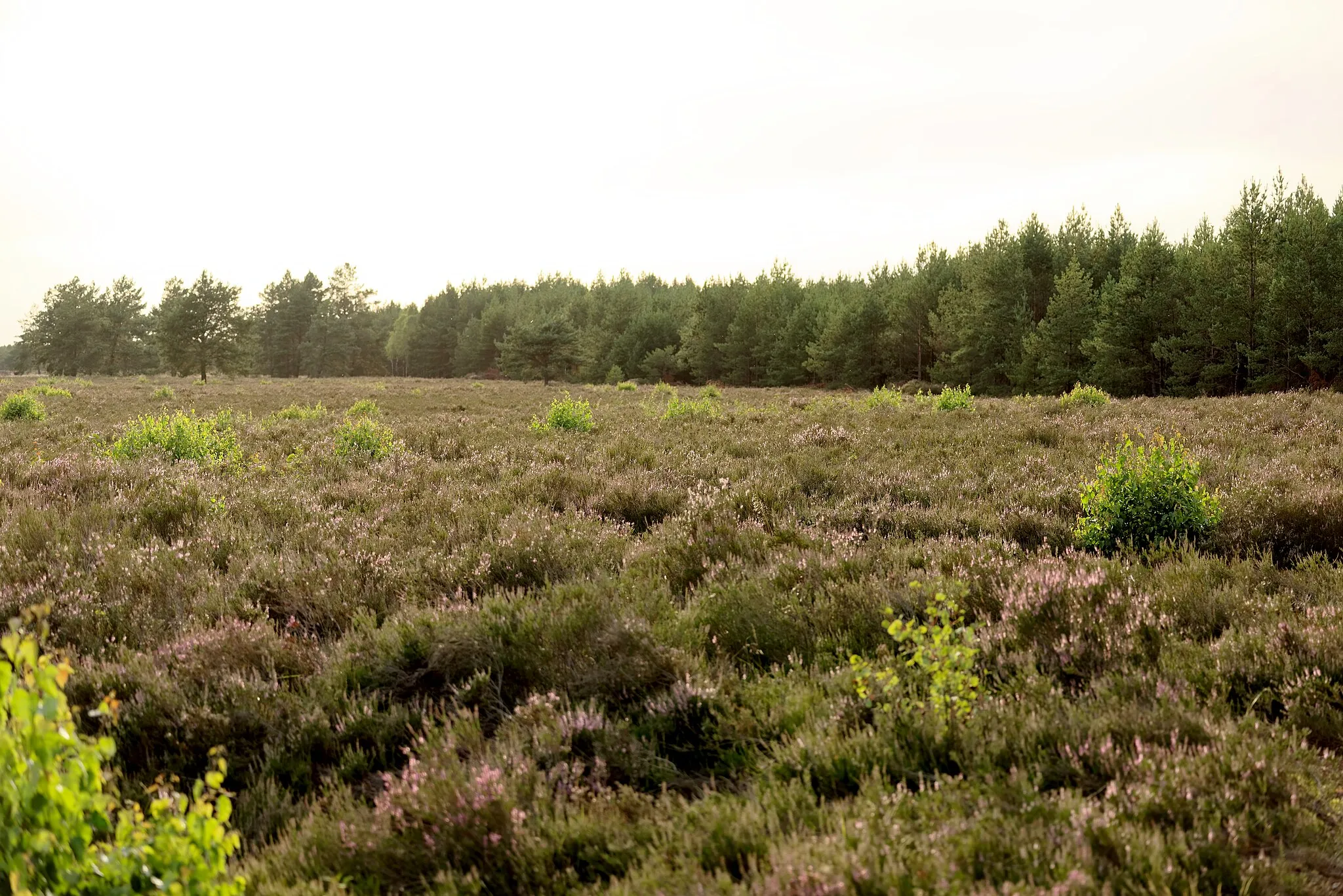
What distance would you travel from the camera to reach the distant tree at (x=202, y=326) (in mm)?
60500

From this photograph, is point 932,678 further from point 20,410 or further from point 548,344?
point 548,344

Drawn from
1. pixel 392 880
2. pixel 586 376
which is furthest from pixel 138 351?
pixel 392 880

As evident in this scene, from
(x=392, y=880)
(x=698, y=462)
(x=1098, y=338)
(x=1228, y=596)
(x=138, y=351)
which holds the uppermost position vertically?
(x=138, y=351)

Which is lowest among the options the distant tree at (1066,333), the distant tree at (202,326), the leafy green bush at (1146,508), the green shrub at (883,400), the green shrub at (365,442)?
the leafy green bush at (1146,508)

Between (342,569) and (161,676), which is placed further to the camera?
(342,569)

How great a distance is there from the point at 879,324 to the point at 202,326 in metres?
59.6

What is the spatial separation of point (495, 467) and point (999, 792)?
816 cm

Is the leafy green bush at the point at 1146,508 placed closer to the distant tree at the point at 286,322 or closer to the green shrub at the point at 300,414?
the green shrub at the point at 300,414

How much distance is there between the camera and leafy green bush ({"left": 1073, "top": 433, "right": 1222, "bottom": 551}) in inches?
225

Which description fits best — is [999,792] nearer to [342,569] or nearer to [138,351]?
[342,569]

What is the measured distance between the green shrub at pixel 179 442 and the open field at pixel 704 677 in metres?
1.77

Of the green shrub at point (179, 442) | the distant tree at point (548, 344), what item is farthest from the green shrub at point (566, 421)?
the distant tree at point (548, 344)

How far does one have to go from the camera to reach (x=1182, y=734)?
2.97m

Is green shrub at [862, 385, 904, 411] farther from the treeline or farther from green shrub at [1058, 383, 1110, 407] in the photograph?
the treeline
